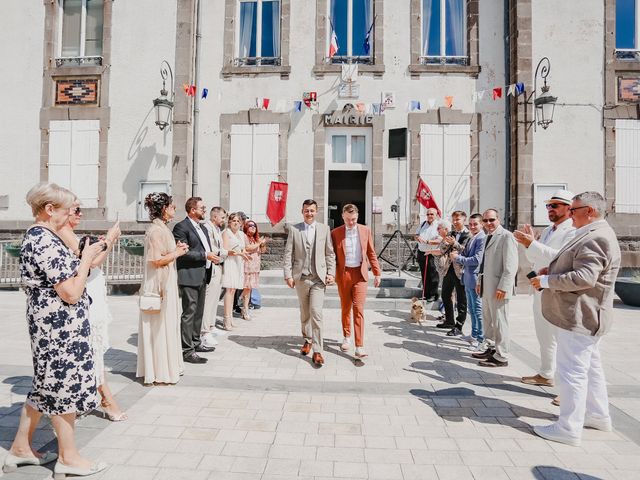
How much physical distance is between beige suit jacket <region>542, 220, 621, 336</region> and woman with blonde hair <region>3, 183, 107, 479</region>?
3.21 m

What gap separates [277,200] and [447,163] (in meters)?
4.49

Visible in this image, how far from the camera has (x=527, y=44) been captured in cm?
1026

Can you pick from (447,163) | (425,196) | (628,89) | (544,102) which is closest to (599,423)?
(425,196)

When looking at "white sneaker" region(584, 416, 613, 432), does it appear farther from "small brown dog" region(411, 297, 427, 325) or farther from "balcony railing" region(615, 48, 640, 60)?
"balcony railing" region(615, 48, 640, 60)

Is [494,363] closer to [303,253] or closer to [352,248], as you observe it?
[352,248]

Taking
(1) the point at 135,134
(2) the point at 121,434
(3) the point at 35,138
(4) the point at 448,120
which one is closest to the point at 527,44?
(4) the point at 448,120

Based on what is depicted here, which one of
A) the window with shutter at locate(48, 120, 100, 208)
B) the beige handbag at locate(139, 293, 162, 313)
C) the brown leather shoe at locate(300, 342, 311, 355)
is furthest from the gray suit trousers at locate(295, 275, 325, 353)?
the window with shutter at locate(48, 120, 100, 208)

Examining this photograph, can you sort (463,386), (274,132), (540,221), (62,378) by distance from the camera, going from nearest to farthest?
(62,378), (463,386), (540,221), (274,132)

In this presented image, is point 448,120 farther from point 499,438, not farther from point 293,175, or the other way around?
point 499,438

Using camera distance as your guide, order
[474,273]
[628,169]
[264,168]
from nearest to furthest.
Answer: [474,273], [628,169], [264,168]

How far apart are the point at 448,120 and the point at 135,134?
8.17 m

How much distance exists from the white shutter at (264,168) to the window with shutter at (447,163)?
3.85 metres

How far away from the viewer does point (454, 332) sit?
622 cm

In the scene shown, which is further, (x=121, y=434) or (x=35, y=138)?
(x=35, y=138)
